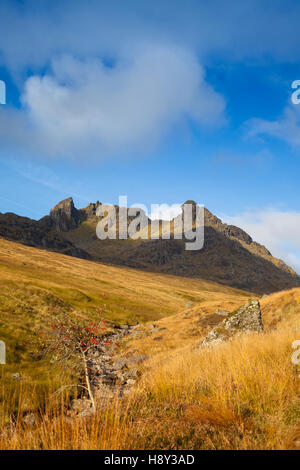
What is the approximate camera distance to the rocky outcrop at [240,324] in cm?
1602

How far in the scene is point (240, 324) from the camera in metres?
16.6

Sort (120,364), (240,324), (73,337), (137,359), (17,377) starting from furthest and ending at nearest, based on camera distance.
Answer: (137,359), (120,364), (240,324), (17,377), (73,337)

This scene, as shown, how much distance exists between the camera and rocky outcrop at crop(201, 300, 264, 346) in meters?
16.0

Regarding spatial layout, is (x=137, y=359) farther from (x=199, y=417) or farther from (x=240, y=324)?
(x=199, y=417)

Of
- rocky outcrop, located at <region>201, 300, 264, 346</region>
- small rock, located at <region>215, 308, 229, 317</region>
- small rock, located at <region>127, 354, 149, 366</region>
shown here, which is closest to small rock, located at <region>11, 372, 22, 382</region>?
small rock, located at <region>127, 354, 149, 366</region>

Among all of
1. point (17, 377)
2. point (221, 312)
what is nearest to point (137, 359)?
point (17, 377)

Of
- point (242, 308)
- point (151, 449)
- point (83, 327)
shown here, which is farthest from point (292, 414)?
point (242, 308)

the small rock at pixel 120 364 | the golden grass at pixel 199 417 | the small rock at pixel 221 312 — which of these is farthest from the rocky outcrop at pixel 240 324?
the small rock at pixel 221 312

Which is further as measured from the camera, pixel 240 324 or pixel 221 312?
pixel 221 312

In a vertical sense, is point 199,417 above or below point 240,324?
above

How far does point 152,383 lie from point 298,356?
362 cm

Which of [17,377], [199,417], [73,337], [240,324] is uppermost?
[73,337]

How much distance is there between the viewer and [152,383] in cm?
675

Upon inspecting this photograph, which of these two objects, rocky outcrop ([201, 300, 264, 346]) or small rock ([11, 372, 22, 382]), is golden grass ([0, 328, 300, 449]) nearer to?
rocky outcrop ([201, 300, 264, 346])
